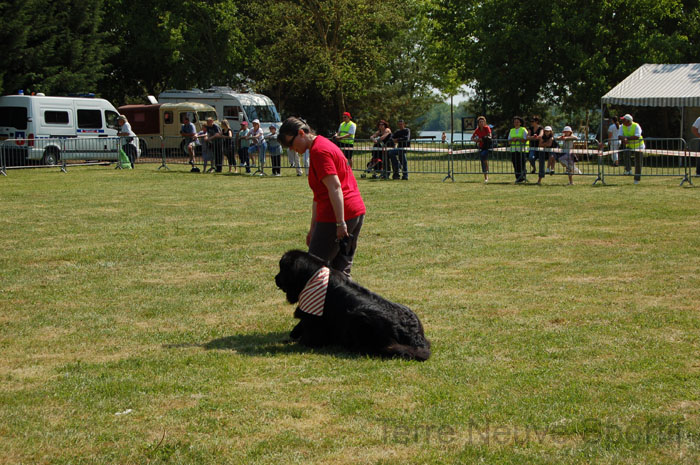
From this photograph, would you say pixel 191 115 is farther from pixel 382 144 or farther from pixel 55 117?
pixel 382 144

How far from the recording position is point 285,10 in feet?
130

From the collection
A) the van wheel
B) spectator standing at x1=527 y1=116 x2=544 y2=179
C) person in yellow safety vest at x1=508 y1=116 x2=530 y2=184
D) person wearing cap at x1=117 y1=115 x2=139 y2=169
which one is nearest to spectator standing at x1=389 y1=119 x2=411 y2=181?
person in yellow safety vest at x1=508 y1=116 x2=530 y2=184

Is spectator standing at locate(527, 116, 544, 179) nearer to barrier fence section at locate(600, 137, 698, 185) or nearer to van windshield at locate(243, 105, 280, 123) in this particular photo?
barrier fence section at locate(600, 137, 698, 185)

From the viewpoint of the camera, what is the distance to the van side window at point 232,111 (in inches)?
1372

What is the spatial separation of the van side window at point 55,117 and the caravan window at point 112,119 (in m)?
1.85

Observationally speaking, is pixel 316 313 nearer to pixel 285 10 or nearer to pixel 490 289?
pixel 490 289

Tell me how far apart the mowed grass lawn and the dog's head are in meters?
0.48

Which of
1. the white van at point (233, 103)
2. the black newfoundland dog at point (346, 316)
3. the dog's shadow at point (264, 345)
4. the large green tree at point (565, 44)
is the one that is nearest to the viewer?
the black newfoundland dog at point (346, 316)

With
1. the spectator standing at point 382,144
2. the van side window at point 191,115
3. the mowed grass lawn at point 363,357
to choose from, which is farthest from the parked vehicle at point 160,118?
the mowed grass lawn at point 363,357

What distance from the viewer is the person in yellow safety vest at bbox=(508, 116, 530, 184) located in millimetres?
19797

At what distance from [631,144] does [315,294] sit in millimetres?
16418

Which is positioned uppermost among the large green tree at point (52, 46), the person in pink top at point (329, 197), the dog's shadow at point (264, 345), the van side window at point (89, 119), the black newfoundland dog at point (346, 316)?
the large green tree at point (52, 46)

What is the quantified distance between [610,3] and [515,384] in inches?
1359

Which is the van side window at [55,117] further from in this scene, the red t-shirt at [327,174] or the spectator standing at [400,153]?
the red t-shirt at [327,174]
